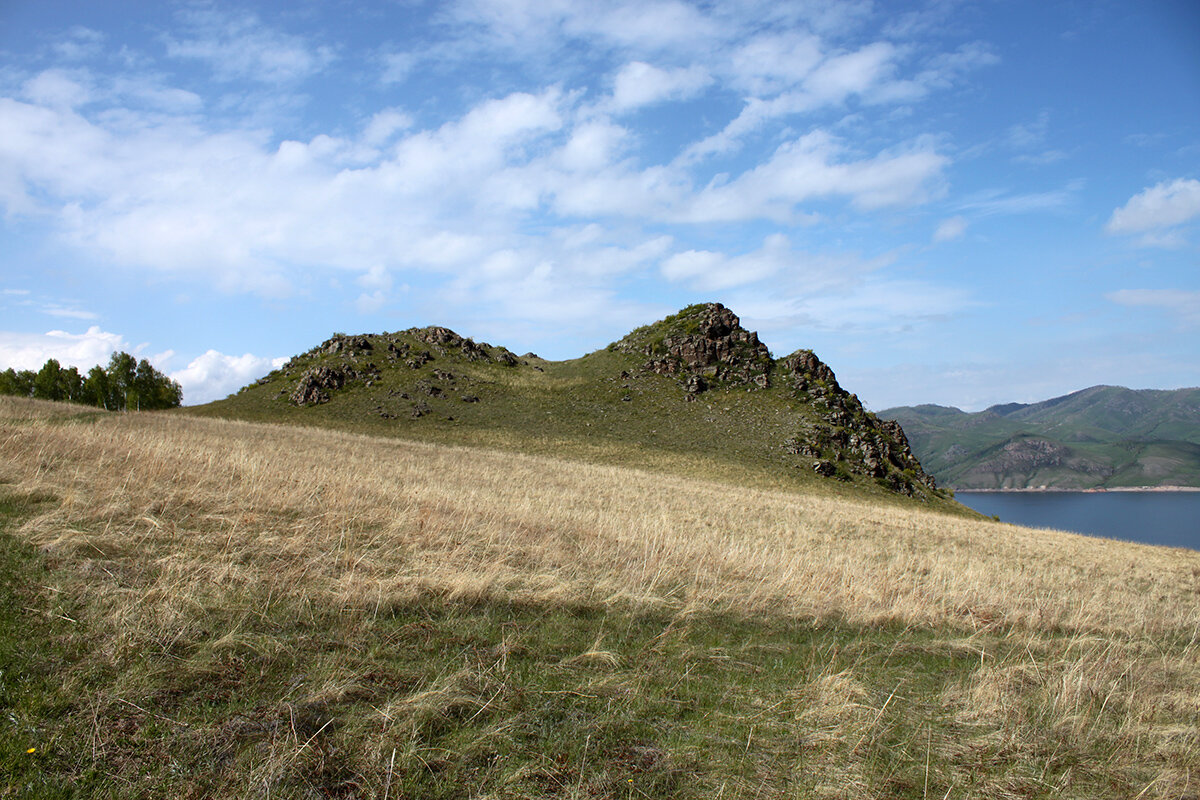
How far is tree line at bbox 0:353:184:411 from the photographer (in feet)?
268

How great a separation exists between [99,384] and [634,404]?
75.6m

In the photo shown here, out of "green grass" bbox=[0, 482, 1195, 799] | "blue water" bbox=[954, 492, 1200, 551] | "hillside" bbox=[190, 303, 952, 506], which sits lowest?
"blue water" bbox=[954, 492, 1200, 551]

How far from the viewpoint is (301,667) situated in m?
5.86

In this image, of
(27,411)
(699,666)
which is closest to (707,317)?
(27,411)

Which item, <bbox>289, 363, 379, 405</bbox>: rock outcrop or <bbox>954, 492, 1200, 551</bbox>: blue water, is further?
<bbox>954, 492, 1200, 551</bbox>: blue water

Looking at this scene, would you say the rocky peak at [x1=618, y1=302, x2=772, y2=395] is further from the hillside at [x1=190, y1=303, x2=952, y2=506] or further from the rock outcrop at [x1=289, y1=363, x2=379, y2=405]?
the rock outcrop at [x1=289, y1=363, x2=379, y2=405]

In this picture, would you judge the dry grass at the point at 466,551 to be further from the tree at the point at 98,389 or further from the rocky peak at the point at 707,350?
the tree at the point at 98,389

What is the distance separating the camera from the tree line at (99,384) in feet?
268

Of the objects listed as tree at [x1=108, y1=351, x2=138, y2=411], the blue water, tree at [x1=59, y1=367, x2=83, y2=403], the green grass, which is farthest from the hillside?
the blue water

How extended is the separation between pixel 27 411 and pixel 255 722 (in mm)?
29301

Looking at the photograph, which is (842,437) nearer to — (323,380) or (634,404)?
(634,404)

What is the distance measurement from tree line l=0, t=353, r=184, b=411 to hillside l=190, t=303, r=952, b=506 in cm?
2716

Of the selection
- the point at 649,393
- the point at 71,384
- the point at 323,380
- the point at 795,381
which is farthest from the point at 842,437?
the point at 71,384

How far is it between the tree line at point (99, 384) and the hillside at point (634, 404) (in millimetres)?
27162
